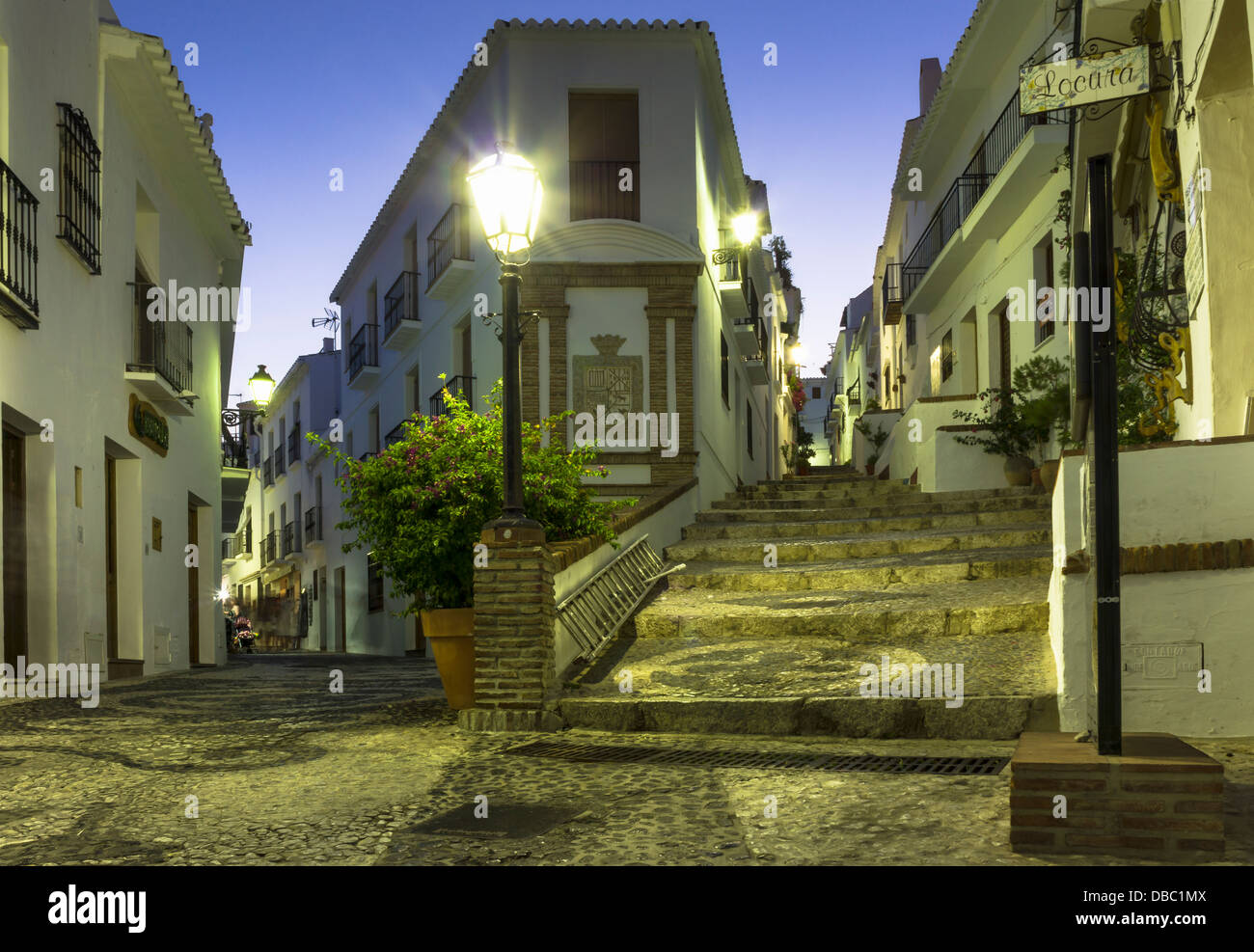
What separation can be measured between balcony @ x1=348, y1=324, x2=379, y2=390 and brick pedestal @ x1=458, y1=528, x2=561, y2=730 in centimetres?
1787

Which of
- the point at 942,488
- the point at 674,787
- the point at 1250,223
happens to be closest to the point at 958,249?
the point at 942,488

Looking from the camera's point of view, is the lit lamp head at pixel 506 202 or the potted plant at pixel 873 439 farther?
the potted plant at pixel 873 439

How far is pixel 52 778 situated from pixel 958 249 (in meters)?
16.9

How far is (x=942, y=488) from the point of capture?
17281mm

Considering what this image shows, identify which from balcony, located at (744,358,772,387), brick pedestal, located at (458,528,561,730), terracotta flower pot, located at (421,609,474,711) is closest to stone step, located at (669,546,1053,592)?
terracotta flower pot, located at (421,609,474,711)

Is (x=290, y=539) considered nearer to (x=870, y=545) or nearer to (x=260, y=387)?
(x=260, y=387)

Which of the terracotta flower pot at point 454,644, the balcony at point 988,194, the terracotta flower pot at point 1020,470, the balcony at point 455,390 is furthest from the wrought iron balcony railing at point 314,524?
the terracotta flower pot at point 454,644

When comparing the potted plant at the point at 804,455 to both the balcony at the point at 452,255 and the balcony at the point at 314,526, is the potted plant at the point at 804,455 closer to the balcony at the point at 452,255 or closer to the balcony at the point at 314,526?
the balcony at the point at 314,526

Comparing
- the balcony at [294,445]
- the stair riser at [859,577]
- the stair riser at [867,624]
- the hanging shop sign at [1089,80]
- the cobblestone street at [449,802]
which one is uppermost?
the balcony at [294,445]

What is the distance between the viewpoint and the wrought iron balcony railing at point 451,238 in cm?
1883

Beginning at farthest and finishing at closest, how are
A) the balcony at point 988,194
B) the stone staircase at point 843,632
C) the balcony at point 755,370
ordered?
the balcony at point 755,370 → the balcony at point 988,194 → the stone staircase at point 843,632

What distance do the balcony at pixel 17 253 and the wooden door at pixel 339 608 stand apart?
19269mm

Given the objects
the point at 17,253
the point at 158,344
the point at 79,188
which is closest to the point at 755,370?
the point at 158,344
